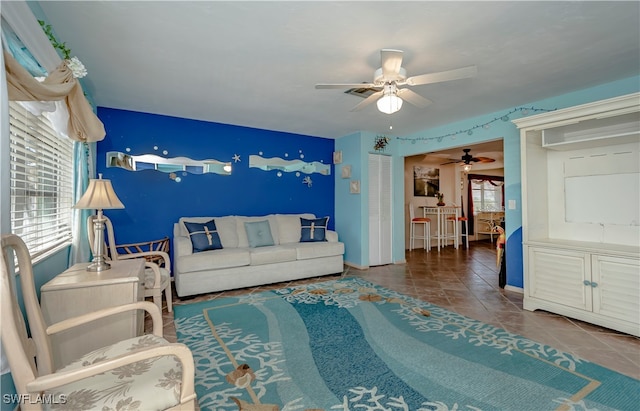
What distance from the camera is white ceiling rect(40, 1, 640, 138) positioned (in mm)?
1961

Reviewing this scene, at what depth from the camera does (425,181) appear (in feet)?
25.9

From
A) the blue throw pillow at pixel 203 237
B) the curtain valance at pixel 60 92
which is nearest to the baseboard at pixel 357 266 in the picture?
the blue throw pillow at pixel 203 237

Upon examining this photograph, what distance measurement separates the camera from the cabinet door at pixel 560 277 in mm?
2828

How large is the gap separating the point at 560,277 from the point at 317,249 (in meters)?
2.95

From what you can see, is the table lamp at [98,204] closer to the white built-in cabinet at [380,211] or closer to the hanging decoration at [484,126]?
the white built-in cabinet at [380,211]

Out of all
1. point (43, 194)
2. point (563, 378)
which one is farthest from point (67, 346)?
point (563, 378)

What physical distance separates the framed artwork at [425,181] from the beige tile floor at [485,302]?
6.69ft

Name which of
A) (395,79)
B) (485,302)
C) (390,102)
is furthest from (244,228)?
(485,302)

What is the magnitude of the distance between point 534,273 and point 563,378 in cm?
150

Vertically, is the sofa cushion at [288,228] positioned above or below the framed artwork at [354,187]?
below

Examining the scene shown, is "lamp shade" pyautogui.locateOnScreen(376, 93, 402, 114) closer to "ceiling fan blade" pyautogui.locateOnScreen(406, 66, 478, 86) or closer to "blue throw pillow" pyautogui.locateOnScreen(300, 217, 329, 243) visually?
"ceiling fan blade" pyautogui.locateOnScreen(406, 66, 478, 86)

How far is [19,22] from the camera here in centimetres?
161

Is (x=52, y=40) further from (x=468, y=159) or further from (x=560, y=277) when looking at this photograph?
(x=468, y=159)

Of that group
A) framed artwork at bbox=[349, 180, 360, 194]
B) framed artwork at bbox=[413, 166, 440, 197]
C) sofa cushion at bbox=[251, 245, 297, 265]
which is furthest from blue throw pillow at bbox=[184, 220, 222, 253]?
framed artwork at bbox=[413, 166, 440, 197]
